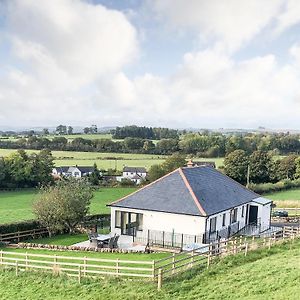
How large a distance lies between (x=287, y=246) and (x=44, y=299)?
13.2 metres

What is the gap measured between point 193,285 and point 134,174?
62038 mm

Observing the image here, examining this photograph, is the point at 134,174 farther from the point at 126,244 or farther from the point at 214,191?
the point at 126,244

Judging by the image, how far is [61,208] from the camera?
1152 inches

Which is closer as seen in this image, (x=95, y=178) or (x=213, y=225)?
(x=213, y=225)

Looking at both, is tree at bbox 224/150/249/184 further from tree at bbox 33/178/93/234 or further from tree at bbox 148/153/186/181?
tree at bbox 33/178/93/234

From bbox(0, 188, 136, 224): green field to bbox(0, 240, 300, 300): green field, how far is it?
15.2 meters

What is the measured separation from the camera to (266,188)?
63.2 meters

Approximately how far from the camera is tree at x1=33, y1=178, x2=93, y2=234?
95.9ft

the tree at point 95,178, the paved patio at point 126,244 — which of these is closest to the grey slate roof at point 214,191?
the paved patio at point 126,244

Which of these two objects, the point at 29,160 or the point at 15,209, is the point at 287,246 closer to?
the point at 15,209

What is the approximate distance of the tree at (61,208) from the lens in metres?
29.2

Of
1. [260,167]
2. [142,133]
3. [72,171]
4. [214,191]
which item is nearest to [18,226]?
[214,191]

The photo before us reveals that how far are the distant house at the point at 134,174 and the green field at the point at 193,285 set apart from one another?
5457cm

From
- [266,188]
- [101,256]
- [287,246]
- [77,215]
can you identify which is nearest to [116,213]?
[77,215]
